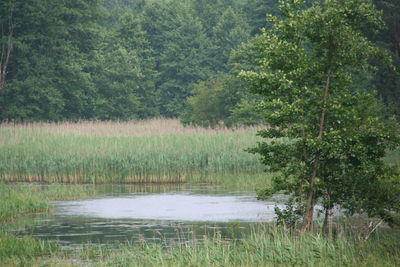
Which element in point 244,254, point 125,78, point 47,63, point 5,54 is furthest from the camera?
point 125,78

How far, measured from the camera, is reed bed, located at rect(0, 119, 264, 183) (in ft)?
102

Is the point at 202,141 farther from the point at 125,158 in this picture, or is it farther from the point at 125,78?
the point at 125,78

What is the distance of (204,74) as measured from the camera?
218 ft

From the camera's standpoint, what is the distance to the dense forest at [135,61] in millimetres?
46125

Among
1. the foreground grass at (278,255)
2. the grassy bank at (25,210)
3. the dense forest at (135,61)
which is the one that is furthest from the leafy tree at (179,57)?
the foreground grass at (278,255)

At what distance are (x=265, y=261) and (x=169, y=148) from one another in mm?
20121

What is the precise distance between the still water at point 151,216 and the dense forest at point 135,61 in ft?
40.6

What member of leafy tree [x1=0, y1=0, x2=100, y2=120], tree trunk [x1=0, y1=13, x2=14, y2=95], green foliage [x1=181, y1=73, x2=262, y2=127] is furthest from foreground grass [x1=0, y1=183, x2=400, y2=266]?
tree trunk [x1=0, y1=13, x2=14, y2=95]

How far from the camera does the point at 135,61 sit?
61.8 meters

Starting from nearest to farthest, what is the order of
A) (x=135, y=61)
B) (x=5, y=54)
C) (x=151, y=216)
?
(x=151, y=216)
(x=5, y=54)
(x=135, y=61)

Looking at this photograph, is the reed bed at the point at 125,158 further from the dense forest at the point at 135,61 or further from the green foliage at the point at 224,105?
the dense forest at the point at 135,61

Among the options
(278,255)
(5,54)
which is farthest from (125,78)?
(278,255)

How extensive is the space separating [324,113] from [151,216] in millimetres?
7525

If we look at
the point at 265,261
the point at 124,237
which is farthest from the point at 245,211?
the point at 265,261
